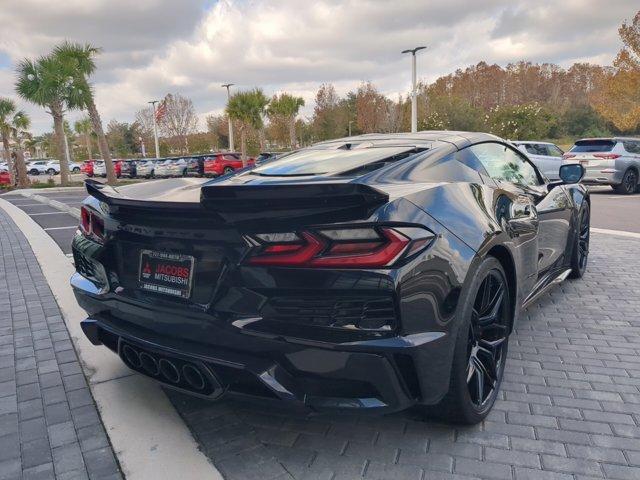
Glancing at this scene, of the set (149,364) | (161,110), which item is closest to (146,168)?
(161,110)

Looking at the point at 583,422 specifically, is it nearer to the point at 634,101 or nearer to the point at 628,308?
the point at 628,308

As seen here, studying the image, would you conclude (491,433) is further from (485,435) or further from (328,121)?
(328,121)

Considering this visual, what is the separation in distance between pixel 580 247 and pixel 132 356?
14.9 feet

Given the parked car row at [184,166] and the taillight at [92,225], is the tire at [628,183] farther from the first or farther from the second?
the parked car row at [184,166]

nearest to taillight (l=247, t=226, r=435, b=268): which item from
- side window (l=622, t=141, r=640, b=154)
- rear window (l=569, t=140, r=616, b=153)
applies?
rear window (l=569, t=140, r=616, b=153)

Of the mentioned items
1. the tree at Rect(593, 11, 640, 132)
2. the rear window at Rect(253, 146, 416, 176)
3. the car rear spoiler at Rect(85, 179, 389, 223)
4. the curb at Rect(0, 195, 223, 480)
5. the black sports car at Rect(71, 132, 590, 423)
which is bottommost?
the curb at Rect(0, 195, 223, 480)

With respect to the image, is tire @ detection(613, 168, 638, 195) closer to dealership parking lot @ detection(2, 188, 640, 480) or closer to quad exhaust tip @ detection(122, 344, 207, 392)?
dealership parking lot @ detection(2, 188, 640, 480)

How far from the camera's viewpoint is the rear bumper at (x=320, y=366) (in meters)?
1.88

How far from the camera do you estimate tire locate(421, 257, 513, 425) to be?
2.21m

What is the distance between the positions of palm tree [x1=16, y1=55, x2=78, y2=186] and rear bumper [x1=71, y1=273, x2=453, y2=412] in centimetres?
2541

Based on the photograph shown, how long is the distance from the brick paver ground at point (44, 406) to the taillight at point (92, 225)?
93cm

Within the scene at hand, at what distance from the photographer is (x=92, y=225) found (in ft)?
8.82

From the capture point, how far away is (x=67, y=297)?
469 cm

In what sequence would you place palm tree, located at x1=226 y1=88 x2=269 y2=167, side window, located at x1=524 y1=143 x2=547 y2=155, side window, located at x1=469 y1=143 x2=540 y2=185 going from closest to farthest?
side window, located at x1=469 y1=143 x2=540 y2=185 < side window, located at x1=524 y1=143 x2=547 y2=155 < palm tree, located at x1=226 y1=88 x2=269 y2=167
